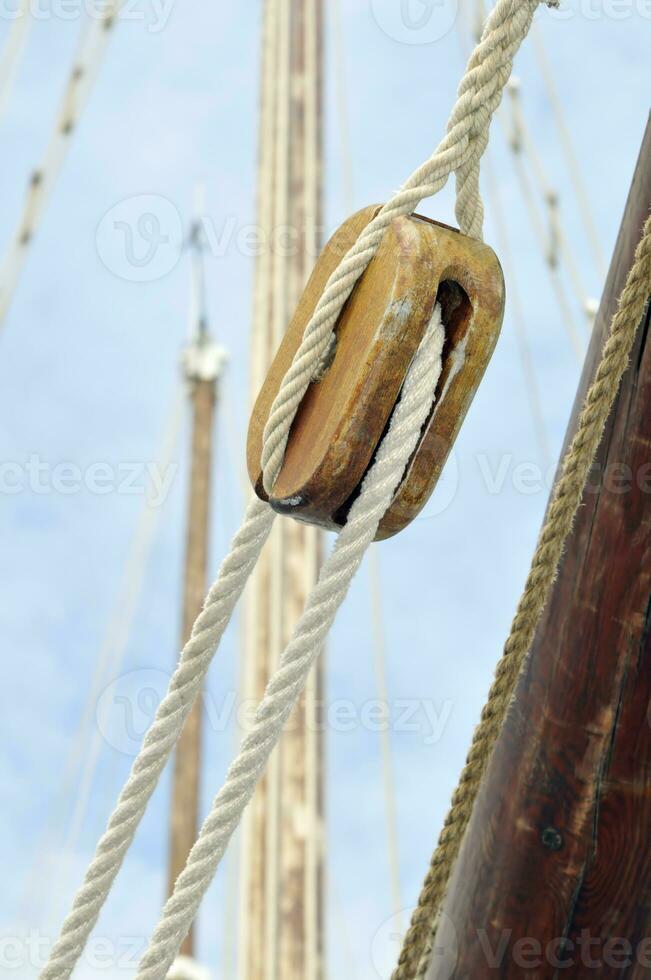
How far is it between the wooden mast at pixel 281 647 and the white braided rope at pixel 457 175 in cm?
347

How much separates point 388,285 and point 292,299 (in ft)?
13.5

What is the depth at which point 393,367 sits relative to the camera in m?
1.04

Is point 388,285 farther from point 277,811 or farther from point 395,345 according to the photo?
point 277,811

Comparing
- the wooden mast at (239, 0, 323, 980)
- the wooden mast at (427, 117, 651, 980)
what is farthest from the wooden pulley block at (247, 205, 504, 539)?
the wooden mast at (239, 0, 323, 980)

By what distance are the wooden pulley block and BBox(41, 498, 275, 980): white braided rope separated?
84 millimetres

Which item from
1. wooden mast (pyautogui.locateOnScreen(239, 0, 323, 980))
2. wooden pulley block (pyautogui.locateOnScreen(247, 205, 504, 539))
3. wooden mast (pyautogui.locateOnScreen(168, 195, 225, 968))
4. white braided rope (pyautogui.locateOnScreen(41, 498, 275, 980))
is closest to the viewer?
wooden pulley block (pyautogui.locateOnScreen(247, 205, 504, 539))

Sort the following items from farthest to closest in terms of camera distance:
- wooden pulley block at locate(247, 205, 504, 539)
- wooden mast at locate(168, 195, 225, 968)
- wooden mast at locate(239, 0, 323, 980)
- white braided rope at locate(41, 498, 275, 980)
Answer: wooden mast at locate(168, 195, 225, 968) < wooden mast at locate(239, 0, 323, 980) < white braided rope at locate(41, 498, 275, 980) < wooden pulley block at locate(247, 205, 504, 539)

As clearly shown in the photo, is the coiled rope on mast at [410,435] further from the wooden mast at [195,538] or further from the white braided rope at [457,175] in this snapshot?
the wooden mast at [195,538]

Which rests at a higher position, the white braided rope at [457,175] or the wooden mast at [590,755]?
the white braided rope at [457,175]

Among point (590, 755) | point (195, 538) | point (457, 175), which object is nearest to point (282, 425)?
point (457, 175)

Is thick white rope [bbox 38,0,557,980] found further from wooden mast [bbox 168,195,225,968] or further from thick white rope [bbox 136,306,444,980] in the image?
wooden mast [bbox 168,195,225,968]

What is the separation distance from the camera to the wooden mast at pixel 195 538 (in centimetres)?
650

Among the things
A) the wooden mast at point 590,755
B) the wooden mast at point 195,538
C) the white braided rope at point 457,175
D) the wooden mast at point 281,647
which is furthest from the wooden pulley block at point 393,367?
the wooden mast at point 195,538

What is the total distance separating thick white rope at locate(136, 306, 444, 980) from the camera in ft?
3.40
